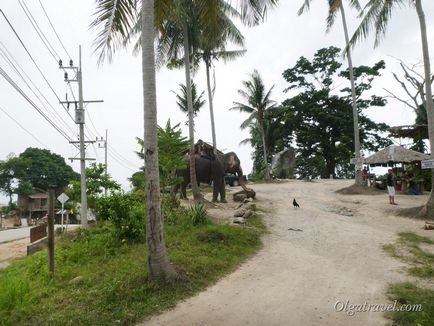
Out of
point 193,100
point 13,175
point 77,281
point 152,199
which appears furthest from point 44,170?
point 152,199

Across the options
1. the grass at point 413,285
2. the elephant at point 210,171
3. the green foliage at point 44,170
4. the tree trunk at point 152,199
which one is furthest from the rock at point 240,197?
the green foliage at point 44,170

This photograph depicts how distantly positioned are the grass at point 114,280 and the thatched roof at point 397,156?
14.6 m

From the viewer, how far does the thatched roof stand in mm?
20781

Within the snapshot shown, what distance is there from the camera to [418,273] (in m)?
7.25

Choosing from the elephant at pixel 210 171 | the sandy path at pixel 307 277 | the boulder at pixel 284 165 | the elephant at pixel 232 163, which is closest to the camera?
the sandy path at pixel 307 277

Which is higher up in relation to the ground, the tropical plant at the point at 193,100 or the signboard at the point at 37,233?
the tropical plant at the point at 193,100

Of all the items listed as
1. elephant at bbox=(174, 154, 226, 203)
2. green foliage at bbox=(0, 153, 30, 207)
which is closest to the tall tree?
elephant at bbox=(174, 154, 226, 203)

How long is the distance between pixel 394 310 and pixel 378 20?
1254 centimetres

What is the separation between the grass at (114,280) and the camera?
18.3 feet

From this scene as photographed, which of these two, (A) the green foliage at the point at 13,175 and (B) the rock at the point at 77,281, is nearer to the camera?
(B) the rock at the point at 77,281

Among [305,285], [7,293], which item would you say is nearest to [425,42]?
[305,285]

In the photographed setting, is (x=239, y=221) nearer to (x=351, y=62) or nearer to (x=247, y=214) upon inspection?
(x=247, y=214)

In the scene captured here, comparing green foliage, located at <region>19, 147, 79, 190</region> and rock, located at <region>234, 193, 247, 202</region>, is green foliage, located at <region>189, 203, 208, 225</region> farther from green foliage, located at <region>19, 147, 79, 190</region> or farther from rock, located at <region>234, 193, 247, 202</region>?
green foliage, located at <region>19, 147, 79, 190</region>

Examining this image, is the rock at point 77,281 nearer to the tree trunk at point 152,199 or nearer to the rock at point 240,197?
the tree trunk at point 152,199
